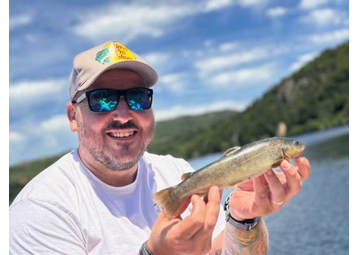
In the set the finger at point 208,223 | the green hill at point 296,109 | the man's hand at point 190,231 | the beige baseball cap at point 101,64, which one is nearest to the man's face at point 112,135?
the beige baseball cap at point 101,64

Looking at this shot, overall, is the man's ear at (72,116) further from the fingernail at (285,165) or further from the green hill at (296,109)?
the green hill at (296,109)

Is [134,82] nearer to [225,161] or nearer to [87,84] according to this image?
[87,84]

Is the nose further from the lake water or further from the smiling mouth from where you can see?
the lake water

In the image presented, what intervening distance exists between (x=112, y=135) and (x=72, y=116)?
2.04 feet

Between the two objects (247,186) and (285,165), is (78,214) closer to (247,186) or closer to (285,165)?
(247,186)

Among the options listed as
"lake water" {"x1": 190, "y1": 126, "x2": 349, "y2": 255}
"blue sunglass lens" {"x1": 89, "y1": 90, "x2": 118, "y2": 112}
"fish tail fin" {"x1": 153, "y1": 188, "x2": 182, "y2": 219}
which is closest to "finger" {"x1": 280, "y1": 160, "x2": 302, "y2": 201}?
"fish tail fin" {"x1": 153, "y1": 188, "x2": 182, "y2": 219}

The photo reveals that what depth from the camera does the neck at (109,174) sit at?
12.6 ft

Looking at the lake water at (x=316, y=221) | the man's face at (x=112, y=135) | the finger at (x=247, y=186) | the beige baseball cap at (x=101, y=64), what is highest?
the beige baseball cap at (x=101, y=64)

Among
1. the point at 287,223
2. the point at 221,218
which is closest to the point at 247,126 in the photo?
the point at 287,223

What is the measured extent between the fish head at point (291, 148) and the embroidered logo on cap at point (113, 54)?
1.58 meters

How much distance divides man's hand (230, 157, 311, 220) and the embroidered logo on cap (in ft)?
5.27

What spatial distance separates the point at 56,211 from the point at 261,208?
169 cm

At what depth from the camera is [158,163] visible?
14.6ft

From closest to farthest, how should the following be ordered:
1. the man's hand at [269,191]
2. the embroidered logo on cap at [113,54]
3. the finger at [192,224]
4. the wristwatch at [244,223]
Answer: the finger at [192,224], the man's hand at [269,191], the embroidered logo on cap at [113,54], the wristwatch at [244,223]
